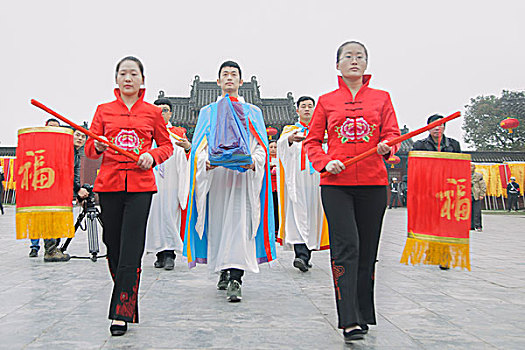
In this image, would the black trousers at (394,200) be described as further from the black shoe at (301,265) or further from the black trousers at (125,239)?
the black trousers at (125,239)

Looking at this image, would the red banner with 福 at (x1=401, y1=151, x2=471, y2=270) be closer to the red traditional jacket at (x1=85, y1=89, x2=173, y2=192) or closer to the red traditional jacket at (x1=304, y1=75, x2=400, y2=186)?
the red traditional jacket at (x1=304, y1=75, x2=400, y2=186)

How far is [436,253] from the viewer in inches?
130

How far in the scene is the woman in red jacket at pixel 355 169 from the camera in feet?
9.59

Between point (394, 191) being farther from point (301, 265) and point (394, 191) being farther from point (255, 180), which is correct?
point (255, 180)

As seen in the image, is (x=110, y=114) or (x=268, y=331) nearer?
(x=268, y=331)

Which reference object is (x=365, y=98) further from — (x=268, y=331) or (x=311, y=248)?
(x=311, y=248)

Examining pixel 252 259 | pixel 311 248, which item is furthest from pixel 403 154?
pixel 252 259

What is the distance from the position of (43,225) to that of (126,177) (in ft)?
3.86

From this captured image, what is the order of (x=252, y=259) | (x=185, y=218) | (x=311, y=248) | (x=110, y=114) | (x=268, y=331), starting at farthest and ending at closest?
(x=311, y=248), (x=185, y=218), (x=252, y=259), (x=110, y=114), (x=268, y=331)

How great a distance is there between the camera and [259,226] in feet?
14.2

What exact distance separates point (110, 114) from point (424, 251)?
2396 millimetres

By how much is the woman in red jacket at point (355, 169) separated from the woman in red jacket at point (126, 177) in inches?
45.8

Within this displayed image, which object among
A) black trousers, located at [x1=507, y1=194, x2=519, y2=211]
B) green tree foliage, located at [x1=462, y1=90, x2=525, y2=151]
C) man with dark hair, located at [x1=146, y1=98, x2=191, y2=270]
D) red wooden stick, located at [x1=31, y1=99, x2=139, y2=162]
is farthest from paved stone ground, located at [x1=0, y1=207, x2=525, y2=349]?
green tree foliage, located at [x1=462, y1=90, x2=525, y2=151]

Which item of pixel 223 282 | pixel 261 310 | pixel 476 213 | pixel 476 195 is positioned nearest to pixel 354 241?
pixel 261 310
